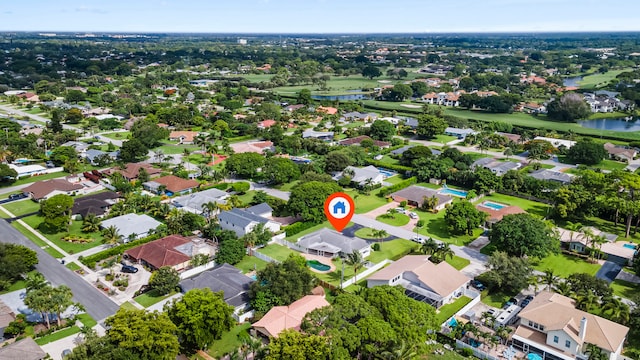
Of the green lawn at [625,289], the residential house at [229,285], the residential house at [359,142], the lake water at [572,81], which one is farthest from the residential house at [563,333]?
the lake water at [572,81]

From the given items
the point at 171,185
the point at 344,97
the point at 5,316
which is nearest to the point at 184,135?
the point at 171,185

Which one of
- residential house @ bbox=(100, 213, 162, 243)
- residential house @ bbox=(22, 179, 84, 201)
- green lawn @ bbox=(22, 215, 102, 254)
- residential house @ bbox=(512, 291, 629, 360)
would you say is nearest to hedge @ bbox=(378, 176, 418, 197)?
residential house @ bbox=(100, 213, 162, 243)

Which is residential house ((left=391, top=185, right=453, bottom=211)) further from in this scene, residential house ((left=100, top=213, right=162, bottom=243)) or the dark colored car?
the dark colored car

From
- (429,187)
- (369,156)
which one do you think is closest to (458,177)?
(429,187)

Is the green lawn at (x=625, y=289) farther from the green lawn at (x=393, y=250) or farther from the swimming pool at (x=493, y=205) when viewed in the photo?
the swimming pool at (x=493, y=205)

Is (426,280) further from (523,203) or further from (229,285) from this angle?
(523,203)

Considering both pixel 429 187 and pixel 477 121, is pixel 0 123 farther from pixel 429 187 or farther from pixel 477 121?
pixel 477 121

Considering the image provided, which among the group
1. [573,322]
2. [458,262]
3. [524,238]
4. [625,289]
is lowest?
[625,289]
